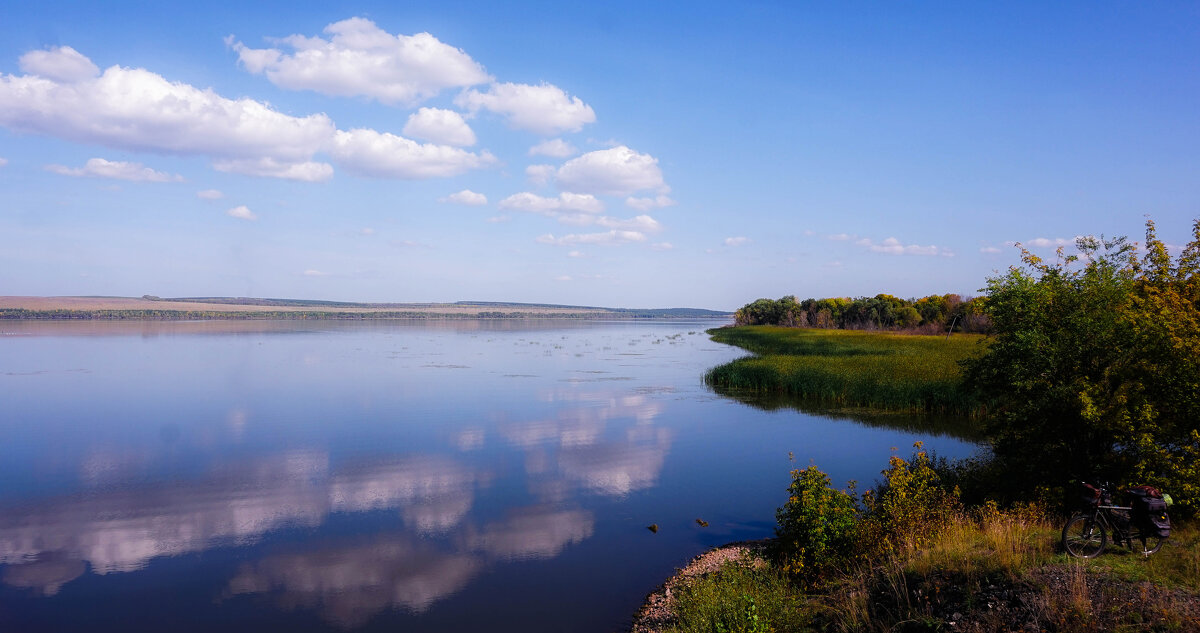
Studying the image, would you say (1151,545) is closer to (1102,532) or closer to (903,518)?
(1102,532)

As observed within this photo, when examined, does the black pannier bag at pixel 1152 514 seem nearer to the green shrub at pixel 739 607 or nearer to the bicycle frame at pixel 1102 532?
the bicycle frame at pixel 1102 532

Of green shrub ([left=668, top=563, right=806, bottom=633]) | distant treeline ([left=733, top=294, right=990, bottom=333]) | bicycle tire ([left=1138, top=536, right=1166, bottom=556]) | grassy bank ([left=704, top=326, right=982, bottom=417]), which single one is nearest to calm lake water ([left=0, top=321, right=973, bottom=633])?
green shrub ([left=668, top=563, right=806, bottom=633])

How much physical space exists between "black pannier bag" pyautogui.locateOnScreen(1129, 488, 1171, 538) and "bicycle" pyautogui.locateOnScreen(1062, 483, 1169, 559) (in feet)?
0.05

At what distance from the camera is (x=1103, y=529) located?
9148 millimetres

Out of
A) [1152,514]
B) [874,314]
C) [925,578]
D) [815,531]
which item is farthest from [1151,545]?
[874,314]

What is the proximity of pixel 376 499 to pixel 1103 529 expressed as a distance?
49.4ft

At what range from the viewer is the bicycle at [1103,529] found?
29.5 feet

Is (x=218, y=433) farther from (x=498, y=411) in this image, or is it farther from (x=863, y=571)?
(x=863, y=571)

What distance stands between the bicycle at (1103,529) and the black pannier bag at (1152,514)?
14mm

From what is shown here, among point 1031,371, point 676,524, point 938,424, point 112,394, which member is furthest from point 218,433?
point 938,424

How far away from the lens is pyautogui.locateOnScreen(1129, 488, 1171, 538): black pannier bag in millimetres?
8797

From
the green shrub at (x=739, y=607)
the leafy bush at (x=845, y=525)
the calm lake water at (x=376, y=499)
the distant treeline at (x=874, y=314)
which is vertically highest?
the distant treeline at (x=874, y=314)

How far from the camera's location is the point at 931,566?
8.98 meters

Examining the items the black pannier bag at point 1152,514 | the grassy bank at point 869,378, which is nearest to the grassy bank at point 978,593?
the black pannier bag at point 1152,514
